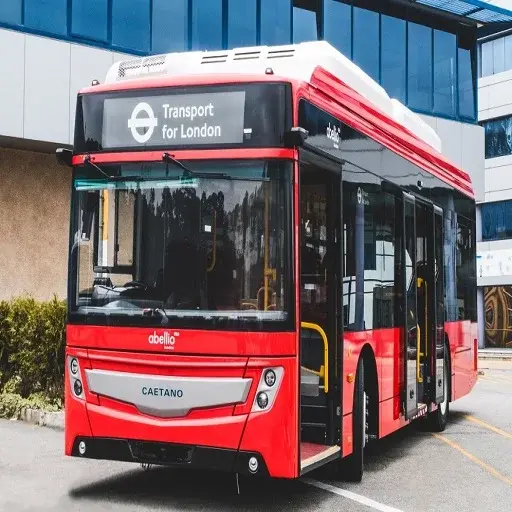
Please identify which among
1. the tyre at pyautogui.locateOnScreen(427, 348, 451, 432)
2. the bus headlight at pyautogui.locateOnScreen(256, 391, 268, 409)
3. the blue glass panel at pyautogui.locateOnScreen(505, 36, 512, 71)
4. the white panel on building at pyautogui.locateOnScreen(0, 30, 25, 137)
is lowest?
the tyre at pyautogui.locateOnScreen(427, 348, 451, 432)

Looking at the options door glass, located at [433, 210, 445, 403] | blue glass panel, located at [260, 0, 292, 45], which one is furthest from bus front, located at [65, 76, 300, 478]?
blue glass panel, located at [260, 0, 292, 45]

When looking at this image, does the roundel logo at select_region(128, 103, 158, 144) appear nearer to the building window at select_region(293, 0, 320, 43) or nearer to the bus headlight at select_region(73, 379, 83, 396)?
the bus headlight at select_region(73, 379, 83, 396)

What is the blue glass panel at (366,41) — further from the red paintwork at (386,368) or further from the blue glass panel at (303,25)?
the red paintwork at (386,368)

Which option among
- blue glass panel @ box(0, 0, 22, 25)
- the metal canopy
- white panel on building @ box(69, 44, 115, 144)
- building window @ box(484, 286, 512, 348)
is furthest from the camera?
building window @ box(484, 286, 512, 348)

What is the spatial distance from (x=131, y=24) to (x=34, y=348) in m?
9.28

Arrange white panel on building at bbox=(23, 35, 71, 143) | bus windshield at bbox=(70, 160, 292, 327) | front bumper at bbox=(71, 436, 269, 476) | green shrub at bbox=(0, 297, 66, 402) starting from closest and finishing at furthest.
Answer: front bumper at bbox=(71, 436, 269, 476)
bus windshield at bbox=(70, 160, 292, 327)
green shrub at bbox=(0, 297, 66, 402)
white panel on building at bbox=(23, 35, 71, 143)

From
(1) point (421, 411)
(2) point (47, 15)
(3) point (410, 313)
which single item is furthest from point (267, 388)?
(2) point (47, 15)

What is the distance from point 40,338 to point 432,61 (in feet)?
63.7

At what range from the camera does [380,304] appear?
370 inches

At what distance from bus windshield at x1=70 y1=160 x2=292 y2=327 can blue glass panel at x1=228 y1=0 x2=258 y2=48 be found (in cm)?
1495

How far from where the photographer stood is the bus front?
7.03m

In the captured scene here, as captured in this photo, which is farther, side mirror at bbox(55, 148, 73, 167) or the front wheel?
the front wheel

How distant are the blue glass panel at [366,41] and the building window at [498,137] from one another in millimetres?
21091

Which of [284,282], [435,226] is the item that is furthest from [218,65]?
[435,226]
